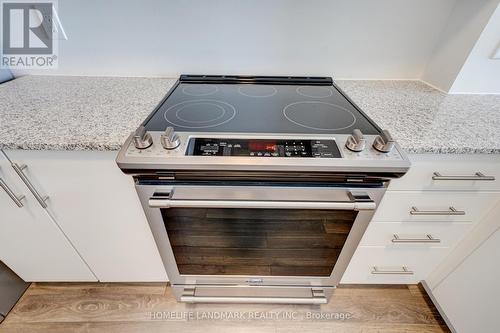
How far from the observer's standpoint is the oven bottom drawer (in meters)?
0.97

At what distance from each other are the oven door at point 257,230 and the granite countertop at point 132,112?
0.24 meters

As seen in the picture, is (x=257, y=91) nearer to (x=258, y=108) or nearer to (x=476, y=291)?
(x=258, y=108)

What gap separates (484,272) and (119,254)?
1478 millimetres

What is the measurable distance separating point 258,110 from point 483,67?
40.3 inches

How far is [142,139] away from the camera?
62 cm

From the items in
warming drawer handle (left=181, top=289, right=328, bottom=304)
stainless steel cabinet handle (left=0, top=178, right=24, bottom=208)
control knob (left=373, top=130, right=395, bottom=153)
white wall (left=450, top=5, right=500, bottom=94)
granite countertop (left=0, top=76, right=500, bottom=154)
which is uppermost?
white wall (left=450, top=5, right=500, bottom=94)

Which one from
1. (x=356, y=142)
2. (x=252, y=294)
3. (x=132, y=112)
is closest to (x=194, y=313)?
(x=252, y=294)

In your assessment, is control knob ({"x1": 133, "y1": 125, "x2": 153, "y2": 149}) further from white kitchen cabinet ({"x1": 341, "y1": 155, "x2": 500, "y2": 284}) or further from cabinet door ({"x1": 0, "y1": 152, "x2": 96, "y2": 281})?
white kitchen cabinet ({"x1": 341, "y1": 155, "x2": 500, "y2": 284})

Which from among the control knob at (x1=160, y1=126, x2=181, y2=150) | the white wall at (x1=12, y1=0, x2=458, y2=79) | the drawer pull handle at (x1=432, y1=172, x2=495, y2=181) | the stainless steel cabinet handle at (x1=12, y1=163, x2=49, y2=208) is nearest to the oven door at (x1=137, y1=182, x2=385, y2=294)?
the control knob at (x1=160, y1=126, x2=181, y2=150)

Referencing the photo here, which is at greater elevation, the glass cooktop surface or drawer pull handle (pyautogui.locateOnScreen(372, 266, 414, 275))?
the glass cooktop surface

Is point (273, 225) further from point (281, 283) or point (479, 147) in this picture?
point (479, 147)

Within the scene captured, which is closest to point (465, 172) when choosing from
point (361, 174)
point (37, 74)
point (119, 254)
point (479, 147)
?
point (479, 147)

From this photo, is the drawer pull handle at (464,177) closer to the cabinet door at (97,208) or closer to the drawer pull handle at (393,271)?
the drawer pull handle at (393,271)

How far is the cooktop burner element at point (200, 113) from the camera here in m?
0.76
